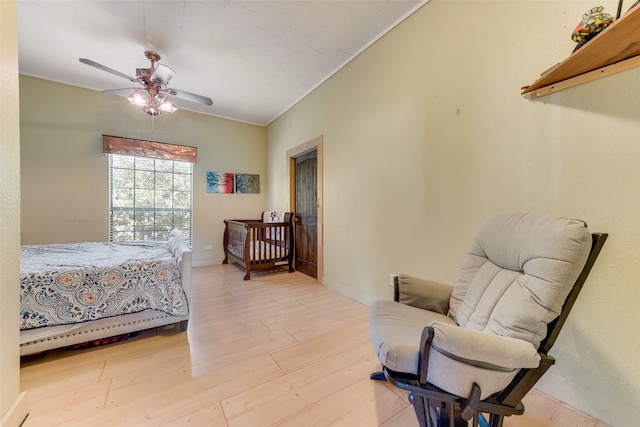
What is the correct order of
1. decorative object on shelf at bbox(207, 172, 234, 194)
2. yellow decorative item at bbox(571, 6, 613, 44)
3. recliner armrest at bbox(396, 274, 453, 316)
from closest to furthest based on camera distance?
1. yellow decorative item at bbox(571, 6, 613, 44)
2. recliner armrest at bbox(396, 274, 453, 316)
3. decorative object on shelf at bbox(207, 172, 234, 194)

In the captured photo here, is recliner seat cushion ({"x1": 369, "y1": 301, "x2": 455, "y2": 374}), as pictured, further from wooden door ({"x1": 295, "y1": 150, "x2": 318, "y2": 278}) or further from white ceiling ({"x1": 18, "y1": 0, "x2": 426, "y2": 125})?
white ceiling ({"x1": 18, "y1": 0, "x2": 426, "y2": 125})

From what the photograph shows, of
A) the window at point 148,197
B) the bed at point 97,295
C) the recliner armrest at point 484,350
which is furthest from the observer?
the window at point 148,197

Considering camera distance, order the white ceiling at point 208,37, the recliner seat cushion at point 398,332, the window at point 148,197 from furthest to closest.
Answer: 1. the window at point 148,197
2. the white ceiling at point 208,37
3. the recliner seat cushion at point 398,332

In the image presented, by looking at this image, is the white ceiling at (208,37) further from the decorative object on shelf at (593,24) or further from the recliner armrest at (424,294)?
the recliner armrest at (424,294)

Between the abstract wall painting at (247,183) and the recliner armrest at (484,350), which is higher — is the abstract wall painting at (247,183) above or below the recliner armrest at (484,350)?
above

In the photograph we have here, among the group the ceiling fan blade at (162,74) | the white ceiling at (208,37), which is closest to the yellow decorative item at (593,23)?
the white ceiling at (208,37)

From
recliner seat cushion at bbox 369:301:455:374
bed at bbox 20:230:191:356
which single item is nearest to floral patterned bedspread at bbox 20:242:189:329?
bed at bbox 20:230:191:356

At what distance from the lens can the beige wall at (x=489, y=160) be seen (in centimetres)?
121

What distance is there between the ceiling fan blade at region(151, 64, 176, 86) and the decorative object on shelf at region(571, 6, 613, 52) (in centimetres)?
311

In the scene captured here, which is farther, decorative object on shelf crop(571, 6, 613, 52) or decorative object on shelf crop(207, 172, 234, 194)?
decorative object on shelf crop(207, 172, 234, 194)

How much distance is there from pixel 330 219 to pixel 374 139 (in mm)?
1186

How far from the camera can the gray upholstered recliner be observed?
0.87 m

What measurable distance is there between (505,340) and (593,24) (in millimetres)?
1525

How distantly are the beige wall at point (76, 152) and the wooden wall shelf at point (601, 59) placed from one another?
465 cm
